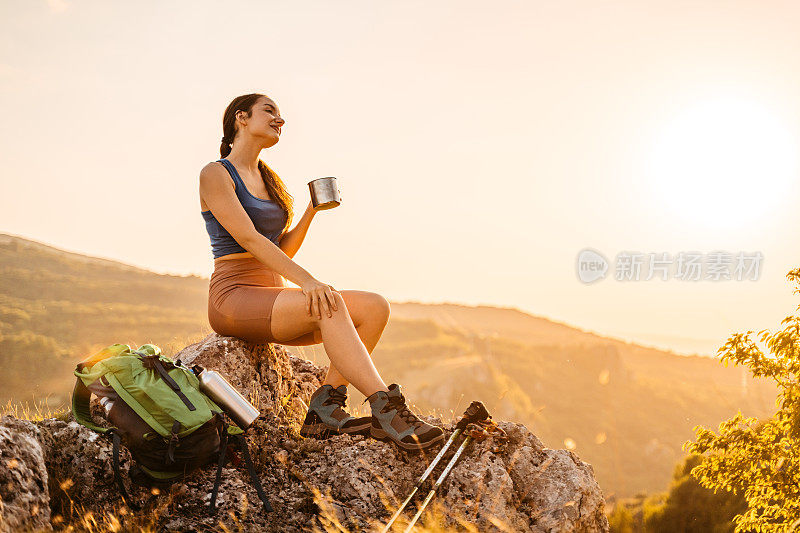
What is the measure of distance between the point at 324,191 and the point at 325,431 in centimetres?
184

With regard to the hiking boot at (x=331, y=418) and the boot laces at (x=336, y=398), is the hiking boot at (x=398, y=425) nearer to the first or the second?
the hiking boot at (x=331, y=418)

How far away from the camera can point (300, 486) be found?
412cm

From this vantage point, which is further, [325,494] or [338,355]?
[338,355]

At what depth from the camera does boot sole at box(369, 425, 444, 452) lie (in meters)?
4.03

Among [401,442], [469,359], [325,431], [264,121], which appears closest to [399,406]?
[401,442]

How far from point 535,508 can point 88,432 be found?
2.80 metres

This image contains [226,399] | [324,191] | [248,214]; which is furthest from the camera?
[324,191]

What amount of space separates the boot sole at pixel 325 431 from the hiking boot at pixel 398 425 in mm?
135

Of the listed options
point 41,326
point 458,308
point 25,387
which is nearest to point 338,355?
point 25,387

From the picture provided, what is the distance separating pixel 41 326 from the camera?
30969 millimetres

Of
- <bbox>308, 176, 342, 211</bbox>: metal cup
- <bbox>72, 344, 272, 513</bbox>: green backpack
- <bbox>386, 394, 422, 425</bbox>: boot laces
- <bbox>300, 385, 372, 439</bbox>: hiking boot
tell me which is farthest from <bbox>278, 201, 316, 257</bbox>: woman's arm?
<bbox>386, 394, 422, 425</bbox>: boot laces

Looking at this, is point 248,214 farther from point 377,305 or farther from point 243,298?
point 377,305

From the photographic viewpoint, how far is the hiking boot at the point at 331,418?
172 inches

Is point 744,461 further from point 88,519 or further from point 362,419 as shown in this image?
point 88,519
